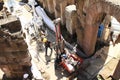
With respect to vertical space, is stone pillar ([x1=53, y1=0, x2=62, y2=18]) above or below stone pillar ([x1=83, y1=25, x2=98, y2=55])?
above

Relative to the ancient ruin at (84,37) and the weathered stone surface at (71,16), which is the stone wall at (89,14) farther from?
the weathered stone surface at (71,16)

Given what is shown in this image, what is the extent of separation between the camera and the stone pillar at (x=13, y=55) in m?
7.88

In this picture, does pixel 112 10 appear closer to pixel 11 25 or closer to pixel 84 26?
pixel 84 26

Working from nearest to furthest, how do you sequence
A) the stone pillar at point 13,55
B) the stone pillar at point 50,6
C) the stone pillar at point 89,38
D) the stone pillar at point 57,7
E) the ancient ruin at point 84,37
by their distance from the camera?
the stone pillar at point 13,55
the ancient ruin at point 84,37
the stone pillar at point 89,38
the stone pillar at point 57,7
the stone pillar at point 50,6

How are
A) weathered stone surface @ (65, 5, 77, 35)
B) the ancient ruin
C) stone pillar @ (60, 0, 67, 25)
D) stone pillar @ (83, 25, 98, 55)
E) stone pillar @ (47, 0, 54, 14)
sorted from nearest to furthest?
the ancient ruin < stone pillar @ (83, 25, 98, 55) < weathered stone surface @ (65, 5, 77, 35) < stone pillar @ (60, 0, 67, 25) < stone pillar @ (47, 0, 54, 14)

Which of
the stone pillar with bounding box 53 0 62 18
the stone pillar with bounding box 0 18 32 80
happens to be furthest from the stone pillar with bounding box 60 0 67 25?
the stone pillar with bounding box 0 18 32 80

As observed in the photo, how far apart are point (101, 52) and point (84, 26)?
2560mm

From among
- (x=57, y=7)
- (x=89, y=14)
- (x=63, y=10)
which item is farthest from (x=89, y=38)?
(x=57, y=7)

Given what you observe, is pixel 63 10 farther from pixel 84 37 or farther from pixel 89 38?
pixel 89 38

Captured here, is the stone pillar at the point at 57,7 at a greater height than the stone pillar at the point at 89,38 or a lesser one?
greater

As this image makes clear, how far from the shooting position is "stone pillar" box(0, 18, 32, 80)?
788cm

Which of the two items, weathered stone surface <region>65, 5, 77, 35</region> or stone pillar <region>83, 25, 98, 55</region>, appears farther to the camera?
weathered stone surface <region>65, 5, 77, 35</region>

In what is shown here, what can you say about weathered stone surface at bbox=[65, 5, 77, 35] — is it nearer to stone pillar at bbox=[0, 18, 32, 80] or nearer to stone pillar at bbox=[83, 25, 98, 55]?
stone pillar at bbox=[83, 25, 98, 55]

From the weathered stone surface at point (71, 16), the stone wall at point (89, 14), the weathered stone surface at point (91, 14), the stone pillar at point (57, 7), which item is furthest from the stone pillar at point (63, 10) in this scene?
the weathered stone surface at point (91, 14)
